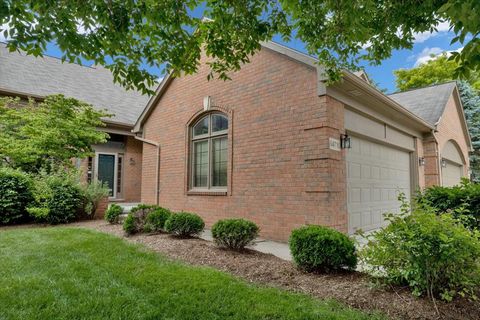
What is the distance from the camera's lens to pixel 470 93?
59.4 feet

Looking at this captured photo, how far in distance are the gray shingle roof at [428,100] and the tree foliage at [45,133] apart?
11.8m

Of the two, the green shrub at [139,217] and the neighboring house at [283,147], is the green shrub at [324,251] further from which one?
the green shrub at [139,217]

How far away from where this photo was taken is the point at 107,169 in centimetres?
1386

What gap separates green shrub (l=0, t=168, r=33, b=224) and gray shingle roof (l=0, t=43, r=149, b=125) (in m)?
4.33

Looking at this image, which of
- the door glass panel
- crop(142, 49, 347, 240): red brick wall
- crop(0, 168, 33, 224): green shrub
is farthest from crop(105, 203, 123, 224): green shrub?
the door glass panel

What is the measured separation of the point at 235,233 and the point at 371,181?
4.24 metres

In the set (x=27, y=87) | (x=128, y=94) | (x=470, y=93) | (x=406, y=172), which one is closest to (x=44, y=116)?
(x=27, y=87)

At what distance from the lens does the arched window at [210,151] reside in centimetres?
825

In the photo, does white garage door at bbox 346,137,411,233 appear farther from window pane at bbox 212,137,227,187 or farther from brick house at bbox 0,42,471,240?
window pane at bbox 212,137,227,187

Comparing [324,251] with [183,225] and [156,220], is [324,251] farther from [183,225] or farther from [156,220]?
[156,220]

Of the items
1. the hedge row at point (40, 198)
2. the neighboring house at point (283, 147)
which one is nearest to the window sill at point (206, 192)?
the neighboring house at point (283, 147)

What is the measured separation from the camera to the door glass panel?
44.8 ft

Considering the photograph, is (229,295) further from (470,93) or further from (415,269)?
(470,93)

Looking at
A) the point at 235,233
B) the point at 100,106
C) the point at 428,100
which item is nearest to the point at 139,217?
the point at 235,233
